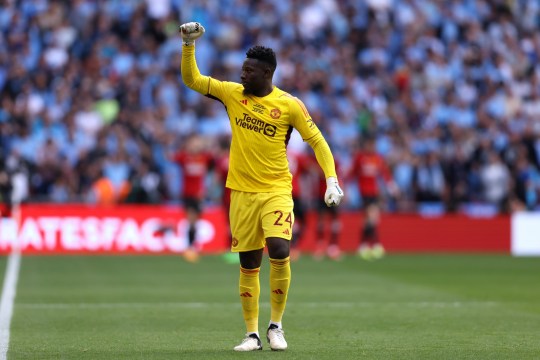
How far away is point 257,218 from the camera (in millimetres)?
9477

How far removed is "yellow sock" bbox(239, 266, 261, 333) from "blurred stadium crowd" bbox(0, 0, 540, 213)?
14562 millimetres

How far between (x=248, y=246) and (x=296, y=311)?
3.64m

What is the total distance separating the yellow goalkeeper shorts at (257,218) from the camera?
938 cm

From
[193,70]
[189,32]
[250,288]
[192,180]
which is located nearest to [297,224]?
[192,180]

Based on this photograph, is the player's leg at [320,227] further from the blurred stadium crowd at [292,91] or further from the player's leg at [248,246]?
the player's leg at [248,246]

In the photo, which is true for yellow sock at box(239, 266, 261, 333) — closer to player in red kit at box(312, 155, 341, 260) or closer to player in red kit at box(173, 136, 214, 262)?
player in red kit at box(173, 136, 214, 262)

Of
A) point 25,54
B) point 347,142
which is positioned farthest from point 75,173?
point 347,142

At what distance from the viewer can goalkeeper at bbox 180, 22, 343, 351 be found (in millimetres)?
9406

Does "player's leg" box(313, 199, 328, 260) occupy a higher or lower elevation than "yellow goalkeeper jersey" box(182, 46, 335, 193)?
lower

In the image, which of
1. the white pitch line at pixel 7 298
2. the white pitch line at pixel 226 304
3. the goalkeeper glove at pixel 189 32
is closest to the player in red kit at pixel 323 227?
the white pitch line at pixel 7 298

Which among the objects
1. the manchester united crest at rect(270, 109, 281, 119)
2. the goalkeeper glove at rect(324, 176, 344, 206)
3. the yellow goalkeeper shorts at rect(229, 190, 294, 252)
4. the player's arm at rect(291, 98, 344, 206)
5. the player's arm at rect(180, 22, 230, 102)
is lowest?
the yellow goalkeeper shorts at rect(229, 190, 294, 252)

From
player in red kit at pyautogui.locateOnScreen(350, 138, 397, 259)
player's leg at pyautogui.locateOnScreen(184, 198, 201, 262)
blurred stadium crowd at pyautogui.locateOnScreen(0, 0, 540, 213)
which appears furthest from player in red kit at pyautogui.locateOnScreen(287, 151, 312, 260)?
blurred stadium crowd at pyautogui.locateOnScreen(0, 0, 540, 213)

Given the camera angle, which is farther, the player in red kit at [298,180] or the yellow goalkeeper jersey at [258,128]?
the player in red kit at [298,180]

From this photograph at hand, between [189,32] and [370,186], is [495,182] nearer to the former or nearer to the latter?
[370,186]
